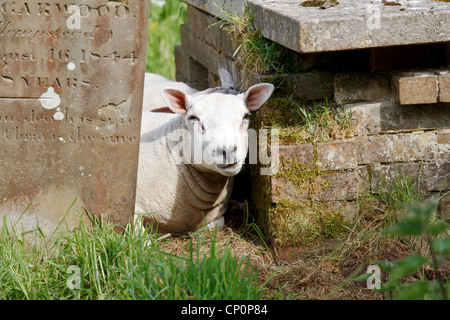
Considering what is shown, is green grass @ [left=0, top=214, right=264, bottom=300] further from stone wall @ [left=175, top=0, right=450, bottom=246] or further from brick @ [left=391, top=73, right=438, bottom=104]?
brick @ [left=391, top=73, right=438, bottom=104]

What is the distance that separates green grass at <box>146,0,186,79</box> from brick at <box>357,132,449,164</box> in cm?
393

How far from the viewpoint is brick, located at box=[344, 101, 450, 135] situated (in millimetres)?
3611

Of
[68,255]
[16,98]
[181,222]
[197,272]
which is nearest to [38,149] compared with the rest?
[16,98]

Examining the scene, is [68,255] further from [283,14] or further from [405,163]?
[405,163]

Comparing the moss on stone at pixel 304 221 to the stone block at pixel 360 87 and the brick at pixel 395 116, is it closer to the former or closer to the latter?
the brick at pixel 395 116

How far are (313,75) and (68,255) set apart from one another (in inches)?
68.1

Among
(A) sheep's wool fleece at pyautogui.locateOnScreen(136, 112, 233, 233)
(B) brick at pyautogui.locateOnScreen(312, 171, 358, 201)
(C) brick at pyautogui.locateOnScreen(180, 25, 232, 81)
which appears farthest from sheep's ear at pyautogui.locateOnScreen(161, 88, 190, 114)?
(B) brick at pyautogui.locateOnScreen(312, 171, 358, 201)

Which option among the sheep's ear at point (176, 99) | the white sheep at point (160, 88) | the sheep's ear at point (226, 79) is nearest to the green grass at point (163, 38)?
the white sheep at point (160, 88)

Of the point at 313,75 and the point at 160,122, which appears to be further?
the point at 160,122

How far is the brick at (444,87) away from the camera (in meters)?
3.45

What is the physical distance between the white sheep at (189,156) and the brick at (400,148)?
0.67 metres

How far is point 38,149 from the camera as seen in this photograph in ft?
11.8

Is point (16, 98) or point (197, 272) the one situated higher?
point (16, 98)
